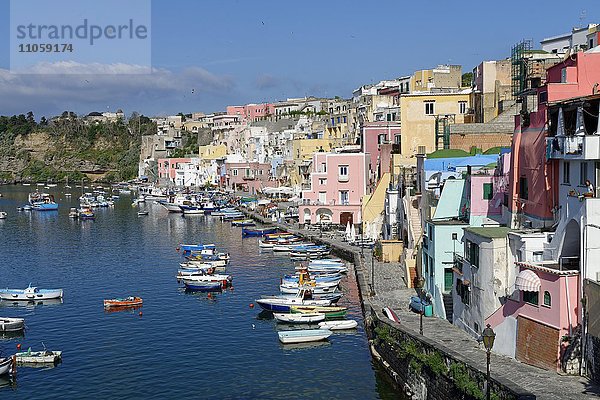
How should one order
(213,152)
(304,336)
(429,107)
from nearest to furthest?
(304,336)
(429,107)
(213,152)

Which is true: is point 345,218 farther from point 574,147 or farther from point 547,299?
point 547,299

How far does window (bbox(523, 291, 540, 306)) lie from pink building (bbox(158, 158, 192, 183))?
115814 millimetres

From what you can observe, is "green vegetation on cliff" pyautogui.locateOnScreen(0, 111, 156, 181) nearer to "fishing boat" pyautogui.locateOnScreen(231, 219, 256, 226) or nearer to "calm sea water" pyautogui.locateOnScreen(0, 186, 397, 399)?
"fishing boat" pyautogui.locateOnScreen(231, 219, 256, 226)

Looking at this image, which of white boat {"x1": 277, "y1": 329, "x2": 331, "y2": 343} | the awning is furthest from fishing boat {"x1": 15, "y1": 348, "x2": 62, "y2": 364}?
the awning

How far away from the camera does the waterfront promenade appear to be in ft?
62.5

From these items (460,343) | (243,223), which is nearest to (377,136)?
(243,223)

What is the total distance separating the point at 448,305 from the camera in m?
29.0

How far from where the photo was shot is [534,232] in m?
23.1

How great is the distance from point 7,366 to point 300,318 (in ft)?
40.9

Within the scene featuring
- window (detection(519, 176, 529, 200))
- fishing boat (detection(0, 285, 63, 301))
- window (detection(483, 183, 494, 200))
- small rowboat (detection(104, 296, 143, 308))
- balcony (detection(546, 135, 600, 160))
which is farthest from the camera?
fishing boat (detection(0, 285, 63, 301))

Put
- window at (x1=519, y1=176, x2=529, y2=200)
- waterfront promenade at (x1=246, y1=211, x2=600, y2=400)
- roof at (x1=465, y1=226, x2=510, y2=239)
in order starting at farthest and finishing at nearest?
window at (x1=519, y1=176, x2=529, y2=200)
roof at (x1=465, y1=226, x2=510, y2=239)
waterfront promenade at (x1=246, y1=211, x2=600, y2=400)

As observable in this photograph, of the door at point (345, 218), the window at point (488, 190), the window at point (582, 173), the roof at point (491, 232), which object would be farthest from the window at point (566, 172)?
the door at point (345, 218)

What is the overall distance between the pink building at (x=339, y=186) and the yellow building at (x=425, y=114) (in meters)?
10.3

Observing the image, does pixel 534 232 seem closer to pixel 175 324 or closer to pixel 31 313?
pixel 175 324
